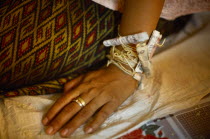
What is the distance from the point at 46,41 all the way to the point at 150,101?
376 millimetres

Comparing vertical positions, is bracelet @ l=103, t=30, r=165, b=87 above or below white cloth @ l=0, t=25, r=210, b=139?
above

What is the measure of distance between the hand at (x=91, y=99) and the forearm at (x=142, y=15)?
0.14m

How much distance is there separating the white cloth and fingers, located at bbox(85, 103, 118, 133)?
0.02 m

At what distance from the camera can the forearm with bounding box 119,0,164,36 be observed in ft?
1.95

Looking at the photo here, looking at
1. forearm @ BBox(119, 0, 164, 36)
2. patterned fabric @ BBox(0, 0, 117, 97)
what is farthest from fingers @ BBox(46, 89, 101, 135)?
forearm @ BBox(119, 0, 164, 36)

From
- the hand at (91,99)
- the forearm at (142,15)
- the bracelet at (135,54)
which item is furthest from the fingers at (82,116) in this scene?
the forearm at (142,15)

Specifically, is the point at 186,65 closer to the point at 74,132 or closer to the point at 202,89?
the point at 202,89

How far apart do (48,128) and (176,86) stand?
41 cm

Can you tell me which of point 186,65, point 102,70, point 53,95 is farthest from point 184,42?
point 53,95

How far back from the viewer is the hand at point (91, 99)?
524 mm

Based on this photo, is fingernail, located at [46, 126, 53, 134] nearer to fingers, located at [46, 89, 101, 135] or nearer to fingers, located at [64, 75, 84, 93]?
fingers, located at [46, 89, 101, 135]

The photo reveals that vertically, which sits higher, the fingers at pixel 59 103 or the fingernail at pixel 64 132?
Answer: the fingers at pixel 59 103

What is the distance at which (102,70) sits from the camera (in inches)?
25.6

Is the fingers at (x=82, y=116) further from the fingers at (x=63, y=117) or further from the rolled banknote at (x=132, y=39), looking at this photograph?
the rolled banknote at (x=132, y=39)
